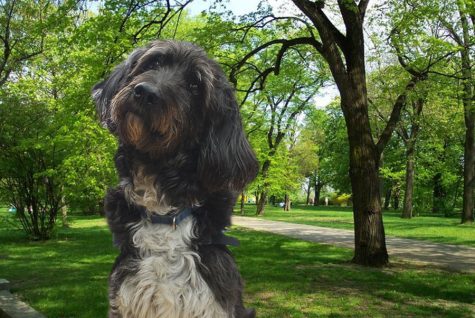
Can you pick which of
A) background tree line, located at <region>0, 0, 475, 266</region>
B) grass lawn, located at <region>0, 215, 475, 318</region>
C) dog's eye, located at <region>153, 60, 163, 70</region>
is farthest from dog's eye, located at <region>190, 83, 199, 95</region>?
grass lawn, located at <region>0, 215, 475, 318</region>

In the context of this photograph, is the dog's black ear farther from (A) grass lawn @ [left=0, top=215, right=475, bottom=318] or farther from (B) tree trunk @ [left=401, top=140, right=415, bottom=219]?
(B) tree trunk @ [left=401, top=140, right=415, bottom=219]

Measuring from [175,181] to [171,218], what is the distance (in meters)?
0.12

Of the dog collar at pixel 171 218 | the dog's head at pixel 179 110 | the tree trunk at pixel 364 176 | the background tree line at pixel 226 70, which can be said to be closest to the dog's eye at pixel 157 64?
the dog's head at pixel 179 110

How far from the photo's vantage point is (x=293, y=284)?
934 cm

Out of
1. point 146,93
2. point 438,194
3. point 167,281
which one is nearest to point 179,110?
point 146,93

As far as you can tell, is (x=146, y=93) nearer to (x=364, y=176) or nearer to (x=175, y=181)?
(x=175, y=181)

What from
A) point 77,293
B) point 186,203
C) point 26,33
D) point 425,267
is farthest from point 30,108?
point 186,203

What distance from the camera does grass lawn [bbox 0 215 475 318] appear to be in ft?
24.7

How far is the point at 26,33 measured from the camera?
1530 centimetres

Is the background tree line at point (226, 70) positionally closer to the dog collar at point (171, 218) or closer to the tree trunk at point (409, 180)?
the dog collar at point (171, 218)

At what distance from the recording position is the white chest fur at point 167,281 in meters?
1.50

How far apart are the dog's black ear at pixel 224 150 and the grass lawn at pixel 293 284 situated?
5935 mm

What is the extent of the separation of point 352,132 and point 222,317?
9.93m

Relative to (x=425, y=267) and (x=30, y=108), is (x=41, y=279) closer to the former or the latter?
(x=30, y=108)
